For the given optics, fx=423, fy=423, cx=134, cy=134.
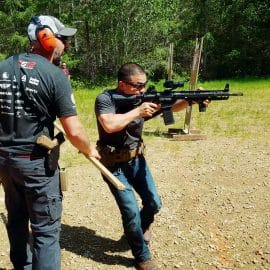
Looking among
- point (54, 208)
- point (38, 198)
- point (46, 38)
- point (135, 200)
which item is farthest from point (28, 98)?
point (135, 200)

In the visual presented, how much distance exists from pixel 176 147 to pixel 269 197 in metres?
3.29

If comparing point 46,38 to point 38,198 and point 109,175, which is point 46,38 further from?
point 109,175

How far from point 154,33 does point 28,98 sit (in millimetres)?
23688

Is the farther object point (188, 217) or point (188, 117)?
point (188, 117)

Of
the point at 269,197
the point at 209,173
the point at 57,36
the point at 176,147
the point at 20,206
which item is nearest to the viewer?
the point at 57,36

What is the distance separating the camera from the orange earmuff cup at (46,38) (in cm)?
321

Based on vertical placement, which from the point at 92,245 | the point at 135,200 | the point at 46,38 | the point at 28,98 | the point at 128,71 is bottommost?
the point at 92,245

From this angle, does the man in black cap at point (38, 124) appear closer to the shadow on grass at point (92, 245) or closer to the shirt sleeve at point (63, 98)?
the shirt sleeve at point (63, 98)

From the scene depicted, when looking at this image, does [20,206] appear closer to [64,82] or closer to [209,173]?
[64,82]

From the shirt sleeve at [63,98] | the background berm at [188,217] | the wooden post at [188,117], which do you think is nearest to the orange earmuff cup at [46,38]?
the shirt sleeve at [63,98]

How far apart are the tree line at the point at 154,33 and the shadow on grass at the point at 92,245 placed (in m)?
20.6

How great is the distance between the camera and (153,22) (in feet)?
82.9

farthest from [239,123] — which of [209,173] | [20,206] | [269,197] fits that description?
[20,206]

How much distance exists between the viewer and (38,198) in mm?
3248
